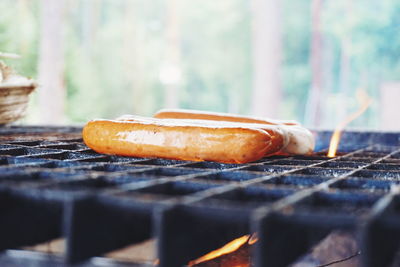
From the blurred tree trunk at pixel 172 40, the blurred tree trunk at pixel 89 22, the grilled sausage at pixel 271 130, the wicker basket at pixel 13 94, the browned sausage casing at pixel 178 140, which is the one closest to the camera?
the browned sausage casing at pixel 178 140

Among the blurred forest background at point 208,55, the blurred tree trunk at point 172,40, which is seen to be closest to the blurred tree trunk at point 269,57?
the blurred forest background at point 208,55

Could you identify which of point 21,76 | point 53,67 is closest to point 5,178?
point 21,76

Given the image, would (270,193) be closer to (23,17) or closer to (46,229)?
(46,229)

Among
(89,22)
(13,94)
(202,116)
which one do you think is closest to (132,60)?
(89,22)

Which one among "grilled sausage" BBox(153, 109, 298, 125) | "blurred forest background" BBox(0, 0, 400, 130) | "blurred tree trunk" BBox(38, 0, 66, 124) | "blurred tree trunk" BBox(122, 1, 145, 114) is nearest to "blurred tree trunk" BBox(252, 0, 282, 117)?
"blurred forest background" BBox(0, 0, 400, 130)

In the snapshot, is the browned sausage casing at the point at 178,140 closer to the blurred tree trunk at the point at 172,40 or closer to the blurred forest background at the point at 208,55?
the blurred forest background at the point at 208,55

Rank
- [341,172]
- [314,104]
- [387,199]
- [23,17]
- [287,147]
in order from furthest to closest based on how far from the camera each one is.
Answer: [314,104] → [23,17] → [287,147] → [341,172] → [387,199]

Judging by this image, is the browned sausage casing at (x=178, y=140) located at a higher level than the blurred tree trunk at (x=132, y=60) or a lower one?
lower
